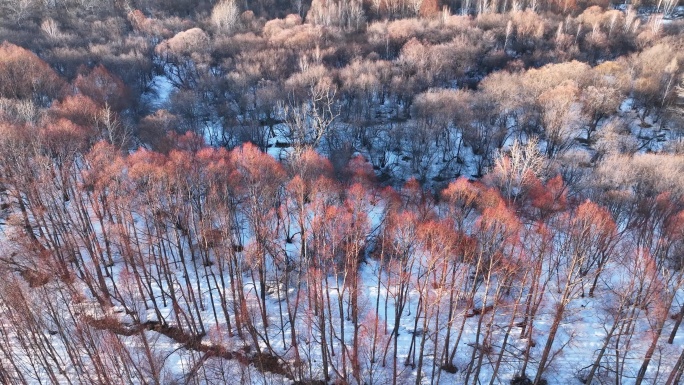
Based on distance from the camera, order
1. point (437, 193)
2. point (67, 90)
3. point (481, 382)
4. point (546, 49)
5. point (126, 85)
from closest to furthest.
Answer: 1. point (481, 382)
2. point (437, 193)
3. point (67, 90)
4. point (126, 85)
5. point (546, 49)

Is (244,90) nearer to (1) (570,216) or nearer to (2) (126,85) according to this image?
(2) (126,85)

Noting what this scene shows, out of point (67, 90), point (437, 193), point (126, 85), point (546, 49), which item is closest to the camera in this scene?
point (437, 193)

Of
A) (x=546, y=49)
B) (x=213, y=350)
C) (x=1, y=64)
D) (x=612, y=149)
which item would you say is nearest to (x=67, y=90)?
(x=1, y=64)

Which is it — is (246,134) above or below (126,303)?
above

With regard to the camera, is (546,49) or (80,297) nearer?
(80,297)

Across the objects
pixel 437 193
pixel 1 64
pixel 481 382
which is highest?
pixel 1 64

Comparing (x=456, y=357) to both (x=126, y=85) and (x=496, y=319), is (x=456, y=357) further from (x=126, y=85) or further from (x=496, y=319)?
(x=126, y=85)
